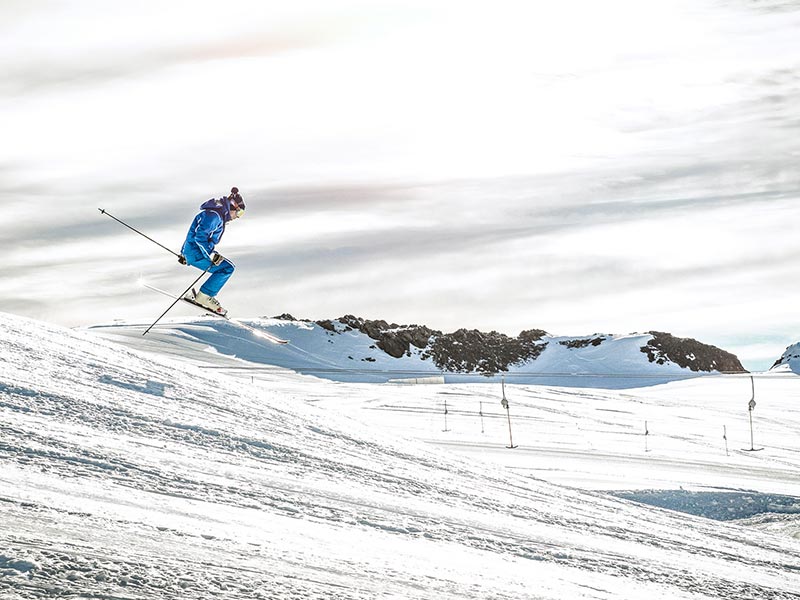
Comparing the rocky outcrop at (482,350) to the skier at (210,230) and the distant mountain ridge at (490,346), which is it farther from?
the skier at (210,230)

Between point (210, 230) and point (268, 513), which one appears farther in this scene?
point (210, 230)

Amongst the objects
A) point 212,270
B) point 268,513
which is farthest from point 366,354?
point 268,513

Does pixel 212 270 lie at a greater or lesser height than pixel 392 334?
lesser

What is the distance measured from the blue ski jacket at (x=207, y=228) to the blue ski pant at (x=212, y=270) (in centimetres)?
5

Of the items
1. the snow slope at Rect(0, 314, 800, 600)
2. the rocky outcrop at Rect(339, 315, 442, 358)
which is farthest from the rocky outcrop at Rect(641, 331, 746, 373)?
the snow slope at Rect(0, 314, 800, 600)

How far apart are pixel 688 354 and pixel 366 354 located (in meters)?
45.8

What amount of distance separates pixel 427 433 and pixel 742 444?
9.39 meters

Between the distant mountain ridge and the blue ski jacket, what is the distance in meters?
61.8

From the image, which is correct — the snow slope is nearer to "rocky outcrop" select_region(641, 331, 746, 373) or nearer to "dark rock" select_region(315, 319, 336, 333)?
"dark rock" select_region(315, 319, 336, 333)

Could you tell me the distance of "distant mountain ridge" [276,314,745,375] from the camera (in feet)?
270

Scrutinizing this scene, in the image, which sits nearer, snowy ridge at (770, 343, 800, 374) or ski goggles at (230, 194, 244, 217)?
ski goggles at (230, 194, 244, 217)

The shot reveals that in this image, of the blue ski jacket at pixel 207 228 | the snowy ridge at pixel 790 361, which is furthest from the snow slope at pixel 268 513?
the snowy ridge at pixel 790 361

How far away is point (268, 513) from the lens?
830 centimetres

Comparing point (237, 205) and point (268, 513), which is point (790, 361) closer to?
point (237, 205)
